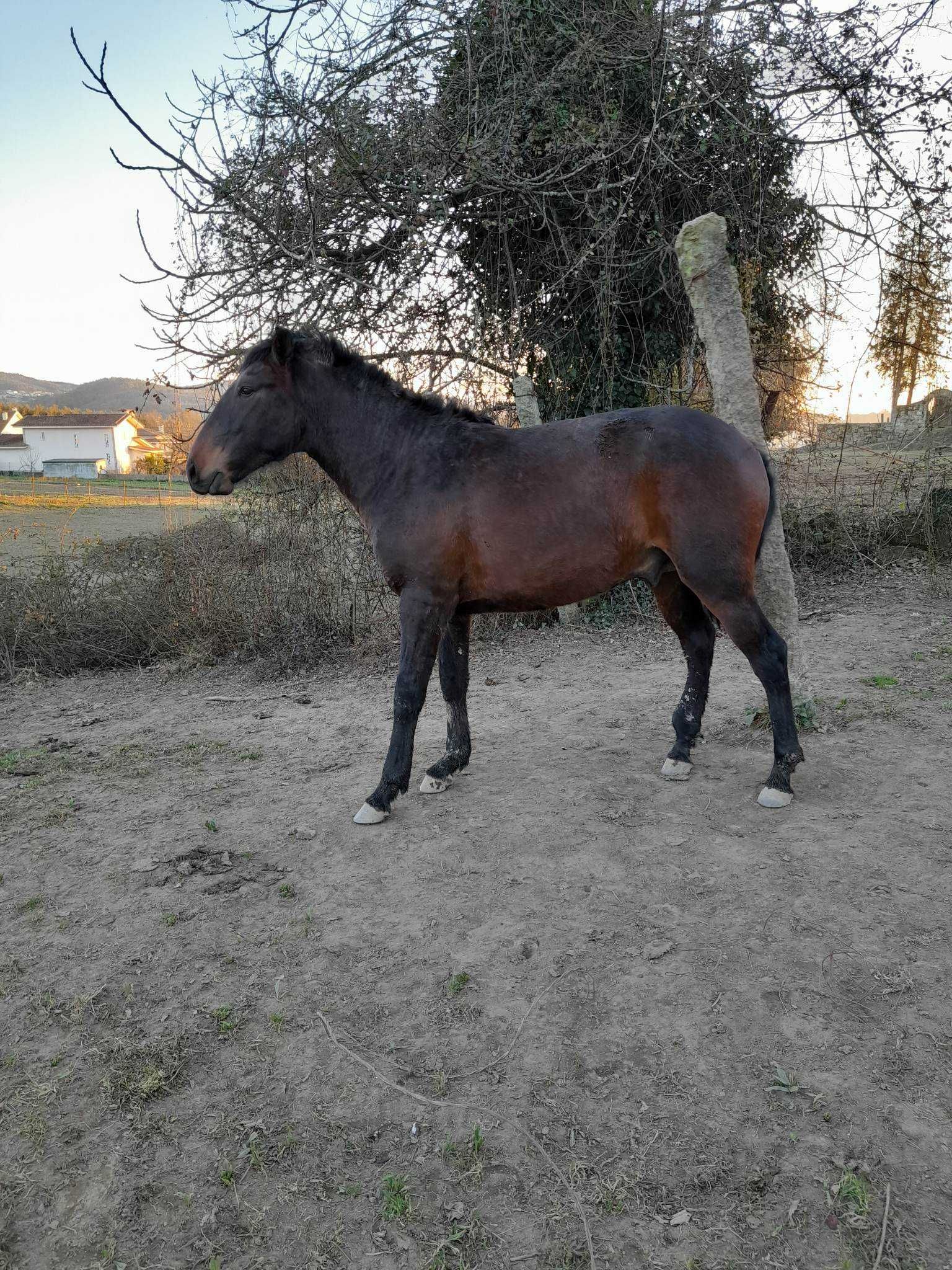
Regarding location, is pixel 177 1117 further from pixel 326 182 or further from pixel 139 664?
pixel 326 182

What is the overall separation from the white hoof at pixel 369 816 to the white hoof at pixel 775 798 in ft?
6.20

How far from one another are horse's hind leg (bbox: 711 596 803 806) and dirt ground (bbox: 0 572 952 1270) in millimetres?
186

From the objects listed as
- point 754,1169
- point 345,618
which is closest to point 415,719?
point 754,1169

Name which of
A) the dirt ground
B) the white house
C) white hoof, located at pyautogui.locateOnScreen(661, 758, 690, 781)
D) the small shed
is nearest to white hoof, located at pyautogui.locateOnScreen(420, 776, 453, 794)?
the dirt ground

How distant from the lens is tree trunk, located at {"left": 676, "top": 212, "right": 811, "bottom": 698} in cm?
460

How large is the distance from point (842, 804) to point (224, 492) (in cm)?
355

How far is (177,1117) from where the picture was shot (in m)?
2.22

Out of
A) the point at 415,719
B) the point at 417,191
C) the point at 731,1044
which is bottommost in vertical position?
the point at 731,1044

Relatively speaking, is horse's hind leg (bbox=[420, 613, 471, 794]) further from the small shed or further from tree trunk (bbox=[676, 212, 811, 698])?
the small shed

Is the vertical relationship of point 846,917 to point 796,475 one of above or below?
below

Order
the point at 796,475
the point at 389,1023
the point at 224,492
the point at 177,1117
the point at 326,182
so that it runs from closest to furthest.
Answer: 1. the point at 177,1117
2. the point at 389,1023
3. the point at 224,492
4. the point at 326,182
5. the point at 796,475

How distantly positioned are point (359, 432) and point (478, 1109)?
10.5ft

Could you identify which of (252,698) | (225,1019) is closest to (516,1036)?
(225,1019)

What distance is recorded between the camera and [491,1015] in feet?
8.41
